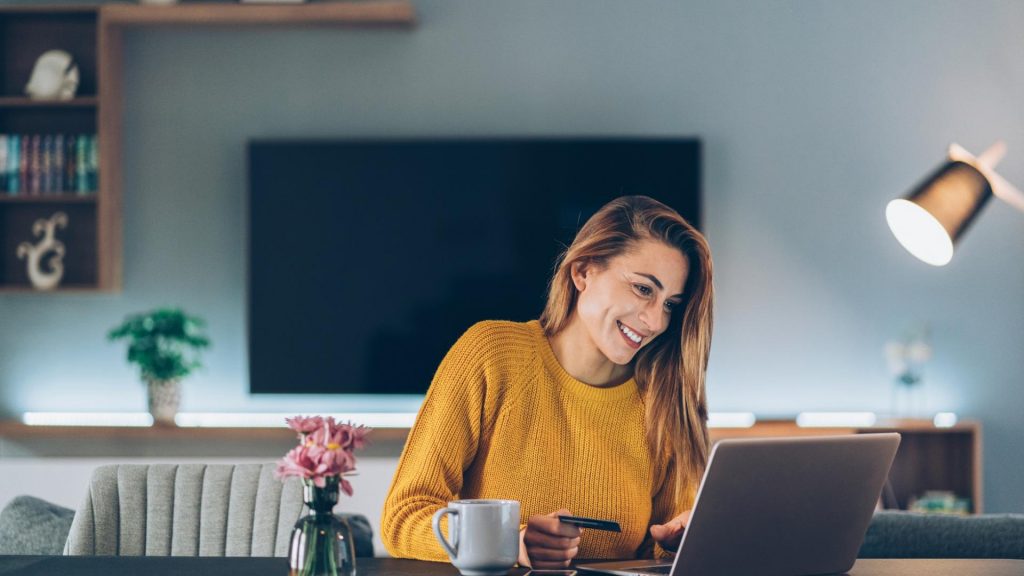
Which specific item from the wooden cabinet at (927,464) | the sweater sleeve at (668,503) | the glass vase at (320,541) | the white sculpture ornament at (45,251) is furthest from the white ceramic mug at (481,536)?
the white sculpture ornament at (45,251)

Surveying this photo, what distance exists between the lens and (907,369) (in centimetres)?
393

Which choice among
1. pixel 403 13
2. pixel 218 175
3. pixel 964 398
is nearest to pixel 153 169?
pixel 218 175

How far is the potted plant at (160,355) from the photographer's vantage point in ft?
12.6

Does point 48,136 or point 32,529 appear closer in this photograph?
point 32,529

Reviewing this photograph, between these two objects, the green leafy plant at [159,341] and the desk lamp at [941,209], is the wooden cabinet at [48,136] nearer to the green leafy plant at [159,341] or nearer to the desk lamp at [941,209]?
the green leafy plant at [159,341]

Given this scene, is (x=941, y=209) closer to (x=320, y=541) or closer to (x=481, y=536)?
(x=481, y=536)

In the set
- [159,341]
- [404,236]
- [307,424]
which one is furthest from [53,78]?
[307,424]

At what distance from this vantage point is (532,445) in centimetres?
167

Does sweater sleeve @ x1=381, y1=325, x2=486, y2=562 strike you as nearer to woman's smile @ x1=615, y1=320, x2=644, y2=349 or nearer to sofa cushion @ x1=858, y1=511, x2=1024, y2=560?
woman's smile @ x1=615, y1=320, x2=644, y2=349

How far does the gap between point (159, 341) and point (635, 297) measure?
265 centimetres

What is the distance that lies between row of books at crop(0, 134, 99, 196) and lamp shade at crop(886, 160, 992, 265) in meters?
2.93

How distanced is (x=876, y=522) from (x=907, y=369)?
7.21ft

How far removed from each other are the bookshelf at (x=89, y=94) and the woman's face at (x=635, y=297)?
2.41m

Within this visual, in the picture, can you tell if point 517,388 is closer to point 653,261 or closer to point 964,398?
point 653,261
